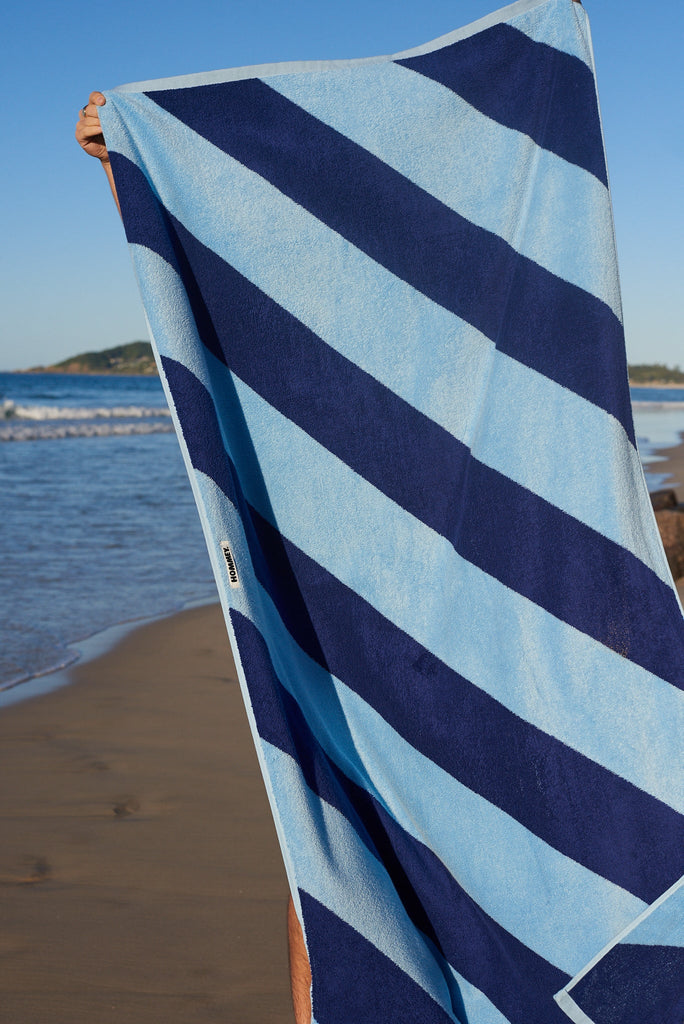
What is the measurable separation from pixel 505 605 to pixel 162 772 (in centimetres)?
211

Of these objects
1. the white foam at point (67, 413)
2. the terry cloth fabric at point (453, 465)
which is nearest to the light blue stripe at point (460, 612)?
the terry cloth fabric at point (453, 465)

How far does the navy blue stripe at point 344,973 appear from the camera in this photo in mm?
1288

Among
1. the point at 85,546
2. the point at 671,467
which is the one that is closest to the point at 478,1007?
the point at 85,546

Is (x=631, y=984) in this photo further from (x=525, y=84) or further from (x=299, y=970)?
(x=525, y=84)

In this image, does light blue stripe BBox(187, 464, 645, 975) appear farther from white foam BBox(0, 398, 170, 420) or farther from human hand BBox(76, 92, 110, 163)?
white foam BBox(0, 398, 170, 420)

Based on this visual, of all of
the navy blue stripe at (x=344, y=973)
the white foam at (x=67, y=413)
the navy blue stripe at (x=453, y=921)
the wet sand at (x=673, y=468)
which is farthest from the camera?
the white foam at (x=67, y=413)

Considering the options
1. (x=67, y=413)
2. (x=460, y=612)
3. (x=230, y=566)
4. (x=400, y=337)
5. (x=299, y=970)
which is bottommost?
(x=299, y=970)

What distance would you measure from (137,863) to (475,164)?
82.5 inches

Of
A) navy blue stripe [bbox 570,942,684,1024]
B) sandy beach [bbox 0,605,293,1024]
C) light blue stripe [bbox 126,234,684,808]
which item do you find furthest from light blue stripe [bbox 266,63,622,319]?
sandy beach [bbox 0,605,293,1024]

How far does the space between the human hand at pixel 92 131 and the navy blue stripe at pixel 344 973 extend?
119cm

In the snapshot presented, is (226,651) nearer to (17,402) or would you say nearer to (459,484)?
(459,484)

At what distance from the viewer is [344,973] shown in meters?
1.29

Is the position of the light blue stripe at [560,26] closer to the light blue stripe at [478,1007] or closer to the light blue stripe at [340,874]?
the light blue stripe at [340,874]

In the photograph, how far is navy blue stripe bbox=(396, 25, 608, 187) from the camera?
1506mm
